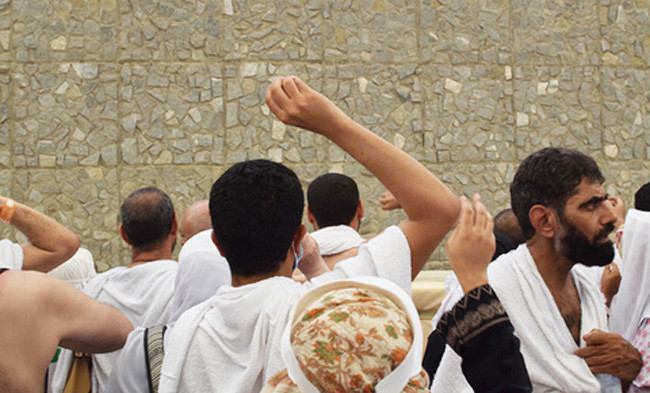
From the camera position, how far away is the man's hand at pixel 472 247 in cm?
171

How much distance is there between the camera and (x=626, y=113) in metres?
9.35

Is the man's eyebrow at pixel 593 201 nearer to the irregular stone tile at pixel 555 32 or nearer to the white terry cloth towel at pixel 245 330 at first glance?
the white terry cloth towel at pixel 245 330

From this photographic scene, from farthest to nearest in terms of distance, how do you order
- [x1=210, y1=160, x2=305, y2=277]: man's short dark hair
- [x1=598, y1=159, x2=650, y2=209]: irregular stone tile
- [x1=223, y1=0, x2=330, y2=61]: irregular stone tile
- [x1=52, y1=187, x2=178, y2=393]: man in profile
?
[x1=598, y1=159, x2=650, y2=209]: irregular stone tile
[x1=223, y1=0, x2=330, y2=61]: irregular stone tile
[x1=52, y1=187, x2=178, y2=393]: man in profile
[x1=210, y1=160, x2=305, y2=277]: man's short dark hair

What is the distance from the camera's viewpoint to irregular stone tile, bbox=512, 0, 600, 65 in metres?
9.28

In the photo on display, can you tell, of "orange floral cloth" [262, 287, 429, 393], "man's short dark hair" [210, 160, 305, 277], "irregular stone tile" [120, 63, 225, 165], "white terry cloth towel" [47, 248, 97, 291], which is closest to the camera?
"orange floral cloth" [262, 287, 429, 393]

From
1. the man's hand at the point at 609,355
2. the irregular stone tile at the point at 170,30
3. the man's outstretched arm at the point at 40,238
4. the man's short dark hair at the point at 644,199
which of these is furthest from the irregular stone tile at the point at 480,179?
the man's hand at the point at 609,355

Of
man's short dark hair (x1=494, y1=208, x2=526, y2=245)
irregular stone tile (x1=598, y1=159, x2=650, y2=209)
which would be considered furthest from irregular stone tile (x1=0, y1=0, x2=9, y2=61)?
irregular stone tile (x1=598, y1=159, x2=650, y2=209)

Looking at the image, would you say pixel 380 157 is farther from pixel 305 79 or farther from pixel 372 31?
pixel 372 31

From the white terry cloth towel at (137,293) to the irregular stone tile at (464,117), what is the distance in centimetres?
630

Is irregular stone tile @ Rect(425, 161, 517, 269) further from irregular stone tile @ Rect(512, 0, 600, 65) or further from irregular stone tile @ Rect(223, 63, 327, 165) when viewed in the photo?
irregular stone tile @ Rect(223, 63, 327, 165)

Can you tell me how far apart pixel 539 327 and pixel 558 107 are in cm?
749

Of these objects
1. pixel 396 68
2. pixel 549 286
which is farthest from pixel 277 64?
pixel 549 286

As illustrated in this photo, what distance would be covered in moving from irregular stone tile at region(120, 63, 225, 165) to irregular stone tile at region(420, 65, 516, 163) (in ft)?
8.83

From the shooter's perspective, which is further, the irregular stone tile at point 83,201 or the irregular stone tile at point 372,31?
the irregular stone tile at point 372,31
